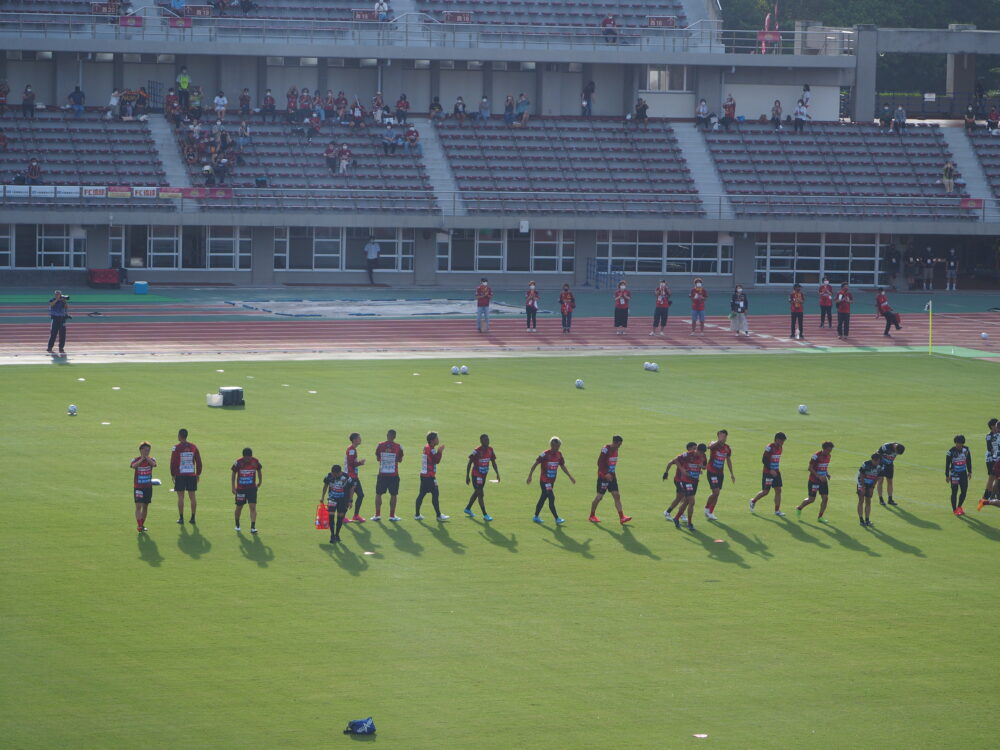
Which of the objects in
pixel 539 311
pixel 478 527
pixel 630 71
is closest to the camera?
pixel 478 527

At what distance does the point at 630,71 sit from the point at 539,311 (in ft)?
61.3

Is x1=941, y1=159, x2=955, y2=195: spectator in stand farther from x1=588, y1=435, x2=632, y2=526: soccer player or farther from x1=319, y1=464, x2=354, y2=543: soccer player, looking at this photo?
x1=319, y1=464, x2=354, y2=543: soccer player

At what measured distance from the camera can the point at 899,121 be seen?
6569 centimetres

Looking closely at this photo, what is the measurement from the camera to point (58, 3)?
60812 millimetres

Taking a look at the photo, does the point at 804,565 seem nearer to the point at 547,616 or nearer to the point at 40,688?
the point at 547,616

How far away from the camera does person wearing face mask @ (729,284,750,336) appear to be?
151 ft

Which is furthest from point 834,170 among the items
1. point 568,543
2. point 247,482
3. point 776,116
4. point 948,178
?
point 247,482

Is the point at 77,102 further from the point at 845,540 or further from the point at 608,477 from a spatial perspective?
the point at 845,540

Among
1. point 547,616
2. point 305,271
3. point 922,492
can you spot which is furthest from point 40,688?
point 305,271

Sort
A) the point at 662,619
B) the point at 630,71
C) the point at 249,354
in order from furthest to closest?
the point at 630,71
the point at 249,354
the point at 662,619

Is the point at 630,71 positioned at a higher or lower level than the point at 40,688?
higher

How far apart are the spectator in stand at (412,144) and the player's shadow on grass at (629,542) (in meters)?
40.2

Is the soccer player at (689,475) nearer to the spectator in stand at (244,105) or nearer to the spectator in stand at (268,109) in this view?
the spectator in stand at (268,109)

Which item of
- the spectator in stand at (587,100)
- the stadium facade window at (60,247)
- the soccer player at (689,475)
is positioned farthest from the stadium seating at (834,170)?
the soccer player at (689,475)
